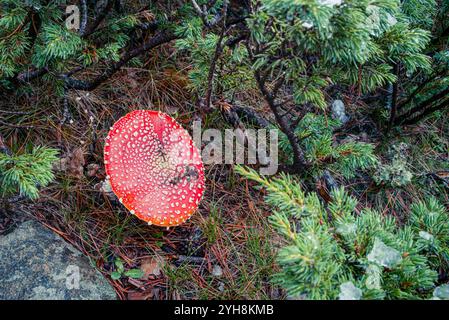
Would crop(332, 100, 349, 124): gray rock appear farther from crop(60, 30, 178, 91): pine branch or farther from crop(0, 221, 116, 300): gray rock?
crop(0, 221, 116, 300): gray rock

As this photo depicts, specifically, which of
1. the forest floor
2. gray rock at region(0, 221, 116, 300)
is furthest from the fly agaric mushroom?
gray rock at region(0, 221, 116, 300)

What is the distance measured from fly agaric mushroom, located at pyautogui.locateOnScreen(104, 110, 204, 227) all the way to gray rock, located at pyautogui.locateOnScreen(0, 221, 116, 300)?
0.37 metres

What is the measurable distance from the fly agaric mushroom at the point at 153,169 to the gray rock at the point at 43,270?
1.22 feet

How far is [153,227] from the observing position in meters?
2.37

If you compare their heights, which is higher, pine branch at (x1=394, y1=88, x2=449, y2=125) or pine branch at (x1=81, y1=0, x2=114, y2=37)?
pine branch at (x1=81, y1=0, x2=114, y2=37)

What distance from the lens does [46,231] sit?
7.14 ft

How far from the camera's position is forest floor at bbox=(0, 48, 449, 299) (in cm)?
221

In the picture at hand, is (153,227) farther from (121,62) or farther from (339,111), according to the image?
(339,111)

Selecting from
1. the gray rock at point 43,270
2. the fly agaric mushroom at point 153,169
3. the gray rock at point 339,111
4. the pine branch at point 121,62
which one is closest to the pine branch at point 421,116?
the gray rock at point 339,111

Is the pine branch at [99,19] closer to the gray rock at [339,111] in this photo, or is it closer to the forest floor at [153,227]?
the forest floor at [153,227]
